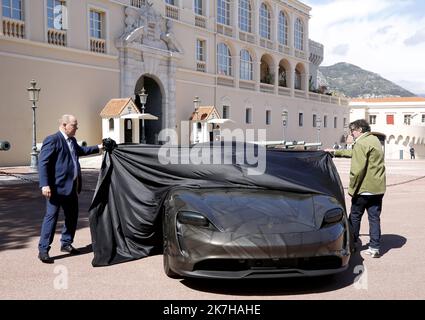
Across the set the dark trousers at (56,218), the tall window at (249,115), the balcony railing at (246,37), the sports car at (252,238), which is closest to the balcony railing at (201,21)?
the balcony railing at (246,37)

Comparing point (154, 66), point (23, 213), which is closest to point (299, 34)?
point (154, 66)

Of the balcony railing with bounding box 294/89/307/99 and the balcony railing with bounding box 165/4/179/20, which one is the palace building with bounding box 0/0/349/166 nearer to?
the balcony railing with bounding box 165/4/179/20

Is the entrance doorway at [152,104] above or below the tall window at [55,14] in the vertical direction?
below

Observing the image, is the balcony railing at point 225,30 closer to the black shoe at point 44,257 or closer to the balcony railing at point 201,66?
the balcony railing at point 201,66

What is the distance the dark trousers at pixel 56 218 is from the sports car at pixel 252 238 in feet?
5.26

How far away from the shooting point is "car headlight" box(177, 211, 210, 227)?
4.42 metres

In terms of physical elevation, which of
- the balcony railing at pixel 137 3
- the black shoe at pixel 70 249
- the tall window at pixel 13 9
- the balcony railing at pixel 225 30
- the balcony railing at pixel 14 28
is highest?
the balcony railing at pixel 225 30

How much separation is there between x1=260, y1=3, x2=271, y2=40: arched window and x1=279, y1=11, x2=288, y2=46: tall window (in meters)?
2.22

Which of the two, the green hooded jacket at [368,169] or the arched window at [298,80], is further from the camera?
the arched window at [298,80]

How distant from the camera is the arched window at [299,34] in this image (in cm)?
4712

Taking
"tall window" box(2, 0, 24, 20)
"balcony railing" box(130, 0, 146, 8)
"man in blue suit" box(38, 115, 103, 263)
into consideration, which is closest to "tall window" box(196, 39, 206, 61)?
"balcony railing" box(130, 0, 146, 8)

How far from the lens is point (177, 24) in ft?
103
